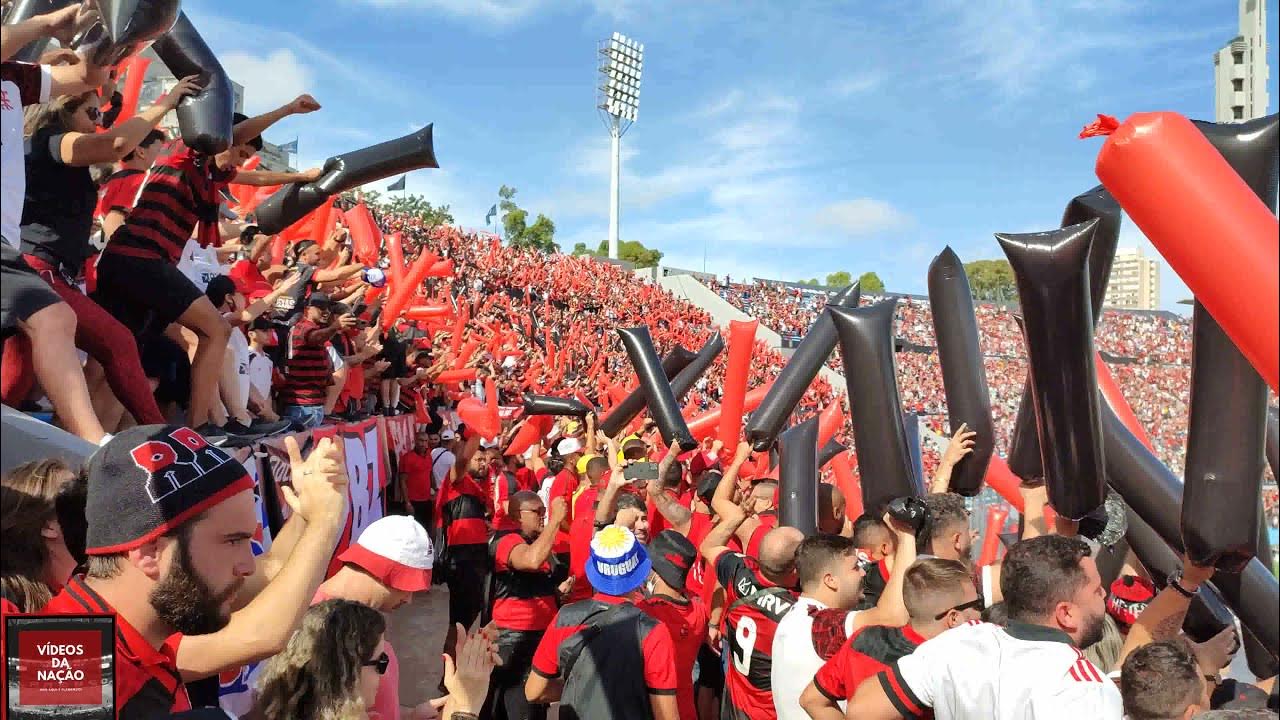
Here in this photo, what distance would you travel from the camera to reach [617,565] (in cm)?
338

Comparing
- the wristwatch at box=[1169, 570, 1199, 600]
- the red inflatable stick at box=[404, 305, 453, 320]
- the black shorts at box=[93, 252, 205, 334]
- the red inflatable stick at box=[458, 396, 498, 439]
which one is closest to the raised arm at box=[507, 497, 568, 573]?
the black shorts at box=[93, 252, 205, 334]

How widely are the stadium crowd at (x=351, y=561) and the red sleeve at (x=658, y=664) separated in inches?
0.4

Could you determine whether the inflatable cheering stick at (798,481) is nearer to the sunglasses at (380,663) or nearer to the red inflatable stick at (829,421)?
the red inflatable stick at (829,421)

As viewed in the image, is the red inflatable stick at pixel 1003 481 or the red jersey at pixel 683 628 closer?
the red jersey at pixel 683 628

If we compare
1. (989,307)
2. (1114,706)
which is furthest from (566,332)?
(989,307)

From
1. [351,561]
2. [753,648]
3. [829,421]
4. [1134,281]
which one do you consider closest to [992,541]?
[829,421]

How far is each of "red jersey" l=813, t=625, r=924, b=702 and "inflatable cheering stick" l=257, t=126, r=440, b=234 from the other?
8.62ft

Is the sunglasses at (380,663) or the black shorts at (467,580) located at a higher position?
the sunglasses at (380,663)

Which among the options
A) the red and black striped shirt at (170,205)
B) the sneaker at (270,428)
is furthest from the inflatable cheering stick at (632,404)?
the red and black striped shirt at (170,205)

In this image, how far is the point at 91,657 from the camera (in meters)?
1.26

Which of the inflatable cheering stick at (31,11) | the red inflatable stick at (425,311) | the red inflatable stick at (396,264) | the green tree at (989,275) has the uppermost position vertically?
the green tree at (989,275)

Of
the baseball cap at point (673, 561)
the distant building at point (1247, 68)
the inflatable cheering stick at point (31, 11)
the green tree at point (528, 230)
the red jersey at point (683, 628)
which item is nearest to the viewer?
the distant building at point (1247, 68)

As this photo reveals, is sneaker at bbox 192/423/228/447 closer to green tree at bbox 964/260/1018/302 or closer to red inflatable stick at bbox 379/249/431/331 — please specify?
red inflatable stick at bbox 379/249/431/331

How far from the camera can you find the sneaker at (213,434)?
3.31m
